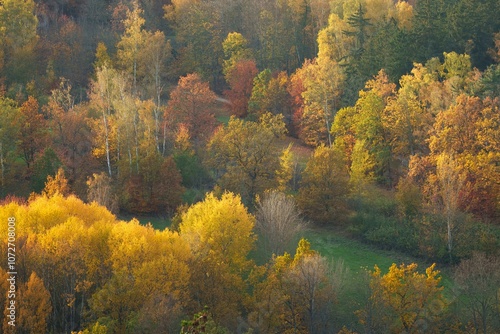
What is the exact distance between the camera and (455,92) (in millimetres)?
55375

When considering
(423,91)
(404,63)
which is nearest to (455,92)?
(423,91)

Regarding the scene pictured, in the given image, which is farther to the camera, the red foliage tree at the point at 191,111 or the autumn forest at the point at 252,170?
the red foliage tree at the point at 191,111

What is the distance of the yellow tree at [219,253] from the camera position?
3638 cm

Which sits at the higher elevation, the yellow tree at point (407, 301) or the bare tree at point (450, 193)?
the bare tree at point (450, 193)

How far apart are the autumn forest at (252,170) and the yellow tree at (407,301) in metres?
0.11

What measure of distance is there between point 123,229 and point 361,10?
151 ft

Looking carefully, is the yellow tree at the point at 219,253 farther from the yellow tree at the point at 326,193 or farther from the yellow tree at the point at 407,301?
the yellow tree at the point at 326,193

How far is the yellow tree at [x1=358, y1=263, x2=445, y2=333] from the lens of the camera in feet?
115

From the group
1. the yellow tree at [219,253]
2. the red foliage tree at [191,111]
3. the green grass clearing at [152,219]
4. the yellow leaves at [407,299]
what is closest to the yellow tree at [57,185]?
the green grass clearing at [152,219]

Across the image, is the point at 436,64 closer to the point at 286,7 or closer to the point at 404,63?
the point at 404,63

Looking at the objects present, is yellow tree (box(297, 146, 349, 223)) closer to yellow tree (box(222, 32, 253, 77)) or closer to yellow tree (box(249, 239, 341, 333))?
yellow tree (box(249, 239, 341, 333))

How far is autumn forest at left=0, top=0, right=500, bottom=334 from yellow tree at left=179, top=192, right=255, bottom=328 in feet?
0.42

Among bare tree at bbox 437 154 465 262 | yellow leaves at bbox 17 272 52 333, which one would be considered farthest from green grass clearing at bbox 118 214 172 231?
bare tree at bbox 437 154 465 262

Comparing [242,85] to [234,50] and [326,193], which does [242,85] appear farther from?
[326,193]
